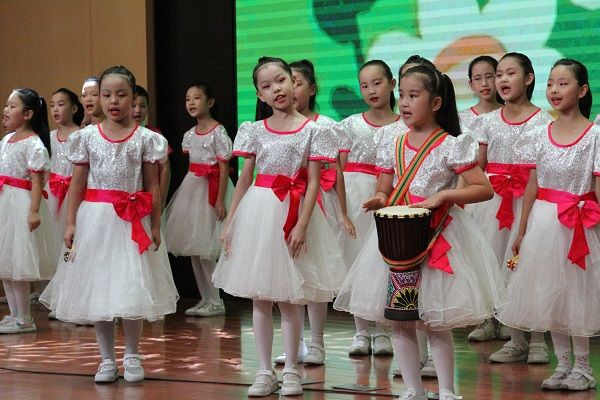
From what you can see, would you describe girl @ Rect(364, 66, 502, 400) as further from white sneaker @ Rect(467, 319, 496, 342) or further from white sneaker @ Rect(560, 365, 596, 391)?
white sneaker @ Rect(467, 319, 496, 342)

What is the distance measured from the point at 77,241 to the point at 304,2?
3.22 meters

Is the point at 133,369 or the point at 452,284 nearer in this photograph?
the point at 452,284

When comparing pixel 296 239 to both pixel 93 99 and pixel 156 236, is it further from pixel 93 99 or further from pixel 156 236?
pixel 93 99

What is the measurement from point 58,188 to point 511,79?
3.15 meters

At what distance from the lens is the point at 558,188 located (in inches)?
167

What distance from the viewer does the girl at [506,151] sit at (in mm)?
5055

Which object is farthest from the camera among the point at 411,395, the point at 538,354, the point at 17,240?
the point at 17,240

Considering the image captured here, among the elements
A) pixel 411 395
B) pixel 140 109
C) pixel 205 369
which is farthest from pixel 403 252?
pixel 140 109

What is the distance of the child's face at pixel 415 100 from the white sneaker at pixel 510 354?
1.63 meters

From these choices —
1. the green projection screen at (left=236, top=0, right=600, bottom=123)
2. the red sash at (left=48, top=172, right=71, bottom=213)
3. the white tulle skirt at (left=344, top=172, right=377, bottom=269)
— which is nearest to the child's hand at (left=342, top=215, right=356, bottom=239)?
the white tulle skirt at (left=344, top=172, right=377, bottom=269)

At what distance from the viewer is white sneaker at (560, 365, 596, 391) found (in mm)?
4168

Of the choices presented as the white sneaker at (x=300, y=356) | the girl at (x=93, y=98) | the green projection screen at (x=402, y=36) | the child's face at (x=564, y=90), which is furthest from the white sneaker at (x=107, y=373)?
the green projection screen at (x=402, y=36)

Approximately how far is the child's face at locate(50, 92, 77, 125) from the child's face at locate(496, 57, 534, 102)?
3135 mm

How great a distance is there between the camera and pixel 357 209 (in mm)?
5355
